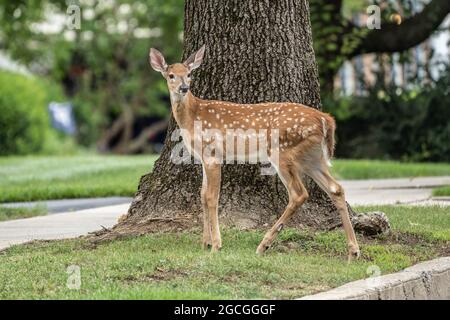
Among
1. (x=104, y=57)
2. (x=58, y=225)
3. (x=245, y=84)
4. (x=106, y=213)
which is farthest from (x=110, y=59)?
(x=245, y=84)

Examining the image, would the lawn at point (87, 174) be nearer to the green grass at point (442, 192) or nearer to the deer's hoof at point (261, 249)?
the green grass at point (442, 192)

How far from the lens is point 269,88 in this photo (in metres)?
11.3

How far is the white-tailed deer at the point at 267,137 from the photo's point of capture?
9.87 meters

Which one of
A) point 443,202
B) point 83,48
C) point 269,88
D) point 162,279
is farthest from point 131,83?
point 162,279

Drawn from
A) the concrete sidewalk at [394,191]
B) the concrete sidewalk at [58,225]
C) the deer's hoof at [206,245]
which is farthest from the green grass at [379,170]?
the deer's hoof at [206,245]

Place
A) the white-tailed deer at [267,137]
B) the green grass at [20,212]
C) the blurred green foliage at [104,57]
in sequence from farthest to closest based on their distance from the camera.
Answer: the blurred green foliage at [104,57], the green grass at [20,212], the white-tailed deer at [267,137]

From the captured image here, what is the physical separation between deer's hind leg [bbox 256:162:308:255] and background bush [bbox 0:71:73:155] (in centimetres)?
1862

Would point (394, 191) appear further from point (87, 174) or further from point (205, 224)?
point (205, 224)

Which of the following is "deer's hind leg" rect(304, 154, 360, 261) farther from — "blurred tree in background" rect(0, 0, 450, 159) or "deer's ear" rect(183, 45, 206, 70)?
"blurred tree in background" rect(0, 0, 450, 159)

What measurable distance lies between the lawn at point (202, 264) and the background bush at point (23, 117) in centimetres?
1743

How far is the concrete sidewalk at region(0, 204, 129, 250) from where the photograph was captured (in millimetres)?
11750

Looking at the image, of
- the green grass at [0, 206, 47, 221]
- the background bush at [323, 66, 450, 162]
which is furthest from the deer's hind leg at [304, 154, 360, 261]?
the background bush at [323, 66, 450, 162]

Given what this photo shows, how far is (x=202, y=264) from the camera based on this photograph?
911cm
